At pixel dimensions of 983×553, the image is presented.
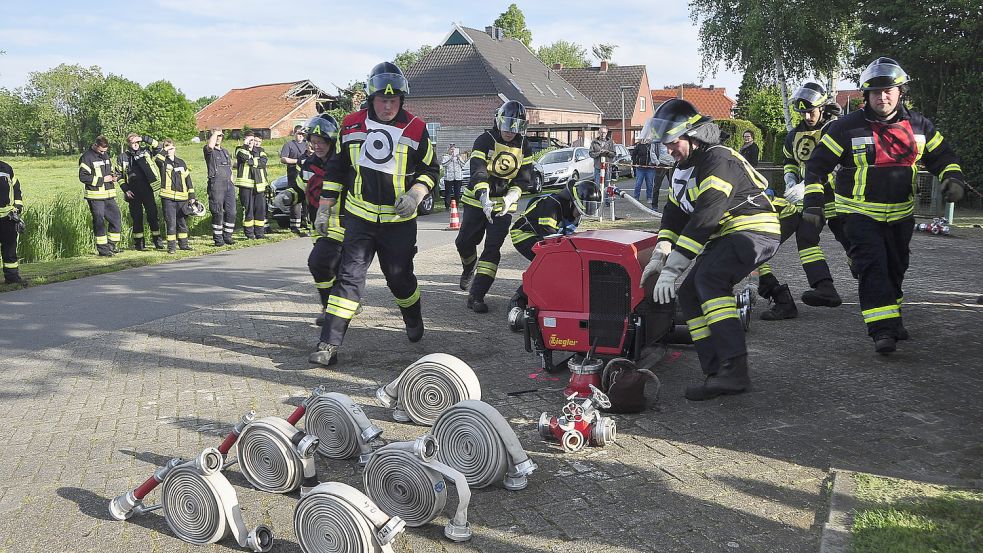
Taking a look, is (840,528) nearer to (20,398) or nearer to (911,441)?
(911,441)

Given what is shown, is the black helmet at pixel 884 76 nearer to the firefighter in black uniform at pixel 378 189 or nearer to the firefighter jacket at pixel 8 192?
the firefighter in black uniform at pixel 378 189

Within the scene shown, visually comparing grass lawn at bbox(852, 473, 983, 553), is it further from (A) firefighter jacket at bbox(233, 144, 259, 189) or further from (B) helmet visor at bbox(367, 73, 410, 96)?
(A) firefighter jacket at bbox(233, 144, 259, 189)

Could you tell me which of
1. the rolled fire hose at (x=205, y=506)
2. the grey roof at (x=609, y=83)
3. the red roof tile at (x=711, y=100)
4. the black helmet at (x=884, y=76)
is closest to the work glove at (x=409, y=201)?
the rolled fire hose at (x=205, y=506)

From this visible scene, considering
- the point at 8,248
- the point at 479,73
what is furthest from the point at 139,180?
the point at 479,73

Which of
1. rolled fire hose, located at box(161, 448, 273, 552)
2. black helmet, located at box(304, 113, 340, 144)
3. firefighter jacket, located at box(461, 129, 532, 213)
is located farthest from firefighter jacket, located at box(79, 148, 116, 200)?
rolled fire hose, located at box(161, 448, 273, 552)

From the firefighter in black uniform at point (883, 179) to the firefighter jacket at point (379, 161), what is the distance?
3453 millimetres

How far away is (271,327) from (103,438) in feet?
10.3

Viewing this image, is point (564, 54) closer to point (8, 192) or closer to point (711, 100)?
point (711, 100)

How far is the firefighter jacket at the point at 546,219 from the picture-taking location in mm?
7414

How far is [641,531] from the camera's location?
3594 mm

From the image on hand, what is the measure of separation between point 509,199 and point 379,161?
2.02m

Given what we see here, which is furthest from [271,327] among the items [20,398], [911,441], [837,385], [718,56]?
[718,56]

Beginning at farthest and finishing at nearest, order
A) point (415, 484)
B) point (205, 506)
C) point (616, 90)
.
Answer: point (616, 90) < point (415, 484) < point (205, 506)

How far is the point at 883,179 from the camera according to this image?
21.0 ft
